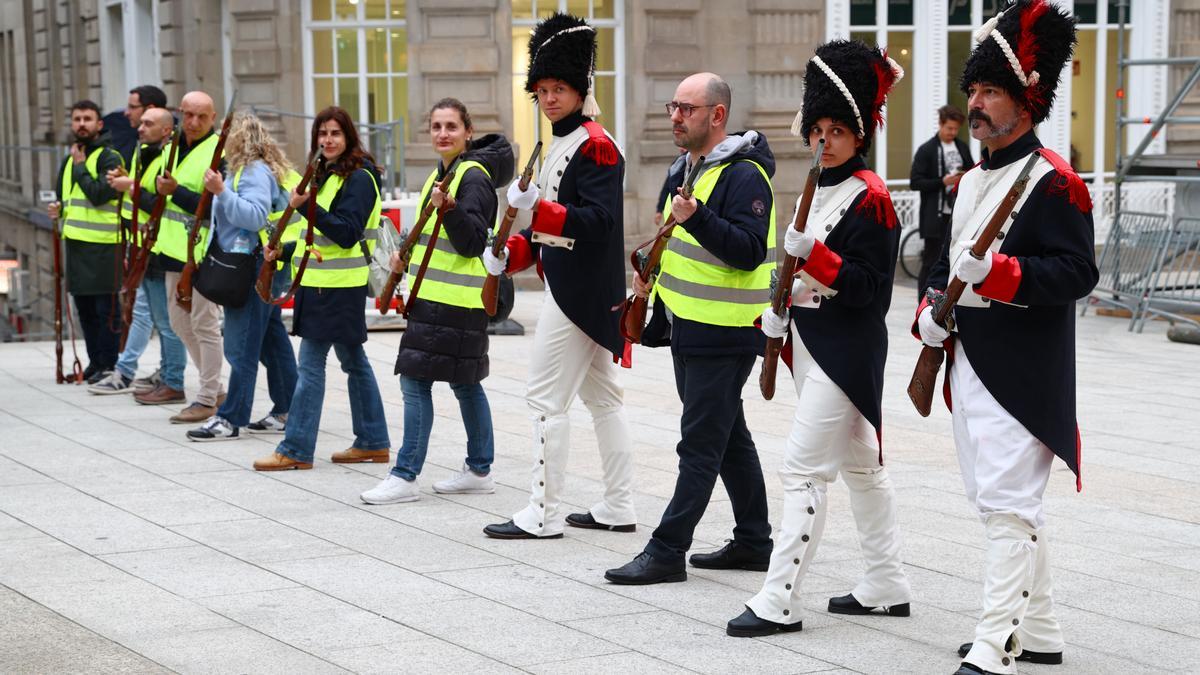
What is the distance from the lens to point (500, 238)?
6406mm

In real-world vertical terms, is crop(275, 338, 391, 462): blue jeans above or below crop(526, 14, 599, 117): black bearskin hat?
below

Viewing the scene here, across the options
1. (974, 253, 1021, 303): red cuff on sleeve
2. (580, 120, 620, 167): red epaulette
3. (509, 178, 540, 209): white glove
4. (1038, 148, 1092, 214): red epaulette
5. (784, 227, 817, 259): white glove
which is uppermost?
(580, 120, 620, 167): red epaulette

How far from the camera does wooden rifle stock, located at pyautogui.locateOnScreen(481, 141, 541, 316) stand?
609 centimetres

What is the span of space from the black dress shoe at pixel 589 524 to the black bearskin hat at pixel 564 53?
1620 mm

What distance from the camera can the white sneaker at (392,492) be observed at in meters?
7.25

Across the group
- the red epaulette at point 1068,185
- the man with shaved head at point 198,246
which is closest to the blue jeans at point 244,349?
the man with shaved head at point 198,246

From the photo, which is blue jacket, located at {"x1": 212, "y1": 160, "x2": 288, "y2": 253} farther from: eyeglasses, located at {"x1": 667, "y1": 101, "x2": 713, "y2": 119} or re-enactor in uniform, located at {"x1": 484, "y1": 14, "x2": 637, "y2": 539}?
eyeglasses, located at {"x1": 667, "y1": 101, "x2": 713, "y2": 119}

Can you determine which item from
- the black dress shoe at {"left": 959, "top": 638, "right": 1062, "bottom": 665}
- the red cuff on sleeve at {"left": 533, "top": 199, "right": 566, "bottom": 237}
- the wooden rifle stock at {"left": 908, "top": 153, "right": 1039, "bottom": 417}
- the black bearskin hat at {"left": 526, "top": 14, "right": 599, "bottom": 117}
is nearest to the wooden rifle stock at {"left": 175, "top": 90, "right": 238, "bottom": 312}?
the black bearskin hat at {"left": 526, "top": 14, "right": 599, "bottom": 117}

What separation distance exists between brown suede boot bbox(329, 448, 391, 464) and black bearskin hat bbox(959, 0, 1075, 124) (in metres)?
4.22

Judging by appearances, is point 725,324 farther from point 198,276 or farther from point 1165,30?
point 1165,30

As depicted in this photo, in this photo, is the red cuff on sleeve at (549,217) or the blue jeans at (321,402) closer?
the red cuff on sleeve at (549,217)

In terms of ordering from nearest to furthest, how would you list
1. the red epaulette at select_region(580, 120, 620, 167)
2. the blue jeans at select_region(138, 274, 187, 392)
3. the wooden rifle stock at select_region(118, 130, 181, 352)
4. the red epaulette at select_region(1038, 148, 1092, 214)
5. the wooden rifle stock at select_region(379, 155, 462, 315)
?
the red epaulette at select_region(1038, 148, 1092, 214) < the red epaulette at select_region(580, 120, 620, 167) < the wooden rifle stock at select_region(379, 155, 462, 315) < the wooden rifle stock at select_region(118, 130, 181, 352) < the blue jeans at select_region(138, 274, 187, 392)

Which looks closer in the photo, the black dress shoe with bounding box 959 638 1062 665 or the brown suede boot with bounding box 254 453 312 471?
the black dress shoe with bounding box 959 638 1062 665

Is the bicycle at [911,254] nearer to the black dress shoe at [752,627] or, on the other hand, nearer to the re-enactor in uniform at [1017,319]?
the black dress shoe at [752,627]
